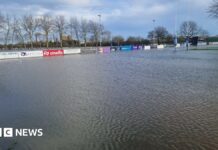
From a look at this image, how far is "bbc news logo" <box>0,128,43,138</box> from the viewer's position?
7562mm

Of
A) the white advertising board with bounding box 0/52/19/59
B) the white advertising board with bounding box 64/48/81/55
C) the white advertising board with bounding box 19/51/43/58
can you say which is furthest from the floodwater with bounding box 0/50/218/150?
the white advertising board with bounding box 64/48/81/55

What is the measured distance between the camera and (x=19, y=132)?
778cm

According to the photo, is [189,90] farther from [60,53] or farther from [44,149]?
[60,53]

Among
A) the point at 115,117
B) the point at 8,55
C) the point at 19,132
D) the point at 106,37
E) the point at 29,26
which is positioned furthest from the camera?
the point at 106,37

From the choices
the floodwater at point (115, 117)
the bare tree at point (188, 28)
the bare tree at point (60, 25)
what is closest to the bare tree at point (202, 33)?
the bare tree at point (188, 28)

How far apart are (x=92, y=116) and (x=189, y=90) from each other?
6.24 meters

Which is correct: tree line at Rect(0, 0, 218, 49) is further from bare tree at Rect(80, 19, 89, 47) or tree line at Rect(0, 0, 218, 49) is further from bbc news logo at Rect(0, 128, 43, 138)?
bbc news logo at Rect(0, 128, 43, 138)

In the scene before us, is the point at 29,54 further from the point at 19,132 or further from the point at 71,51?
the point at 19,132

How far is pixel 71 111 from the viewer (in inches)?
396

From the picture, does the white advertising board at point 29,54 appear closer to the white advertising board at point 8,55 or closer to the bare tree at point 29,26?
the white advertising board at point 8,55

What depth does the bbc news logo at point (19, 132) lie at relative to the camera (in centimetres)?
756

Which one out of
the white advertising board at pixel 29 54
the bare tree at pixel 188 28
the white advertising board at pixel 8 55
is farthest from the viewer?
the bare tree at pixel 188 28

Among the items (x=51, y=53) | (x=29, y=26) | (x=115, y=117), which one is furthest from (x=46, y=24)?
(x=115, y=117)

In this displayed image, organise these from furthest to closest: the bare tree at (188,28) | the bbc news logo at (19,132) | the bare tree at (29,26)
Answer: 1. the bare tree at (188,28)
2. the bare tree at (29,26)
3. the bbc news logo at (19,132)
